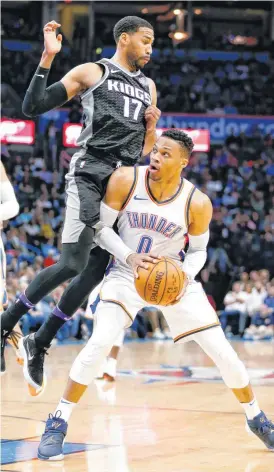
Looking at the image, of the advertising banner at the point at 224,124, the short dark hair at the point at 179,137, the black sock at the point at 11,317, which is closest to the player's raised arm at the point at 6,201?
the black sock at the point at 11,317

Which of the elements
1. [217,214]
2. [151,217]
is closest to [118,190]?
[151,217]

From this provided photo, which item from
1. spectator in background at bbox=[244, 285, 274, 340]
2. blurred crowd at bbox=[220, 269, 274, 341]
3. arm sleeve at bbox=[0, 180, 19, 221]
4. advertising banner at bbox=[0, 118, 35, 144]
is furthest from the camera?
advertising banner at bbox=[0, 118, 35, 144]

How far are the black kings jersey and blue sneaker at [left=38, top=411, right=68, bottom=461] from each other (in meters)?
1.71

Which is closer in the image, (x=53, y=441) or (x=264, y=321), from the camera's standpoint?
(x=53, y=441)

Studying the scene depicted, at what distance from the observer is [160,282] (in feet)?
16.1

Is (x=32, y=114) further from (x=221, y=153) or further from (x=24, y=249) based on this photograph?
(x=221, y=153)

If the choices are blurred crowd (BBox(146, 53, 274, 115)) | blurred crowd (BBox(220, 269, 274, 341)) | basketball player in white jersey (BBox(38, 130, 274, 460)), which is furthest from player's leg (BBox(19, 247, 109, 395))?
blurred crowd (BBox(146, 53, 274, 115))

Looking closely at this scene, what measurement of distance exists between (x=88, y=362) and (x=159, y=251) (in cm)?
84

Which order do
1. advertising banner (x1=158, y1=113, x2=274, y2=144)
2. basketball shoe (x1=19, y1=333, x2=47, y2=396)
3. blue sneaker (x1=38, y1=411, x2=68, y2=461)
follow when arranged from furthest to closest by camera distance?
advertising banner (x1=158, y1=113, x2=274, y2=144)
basketball shoe (x1=19, y1=333, x2=47, y2=396)
blue sneaker (x1=38, y1=411, x2=68, y2=461)

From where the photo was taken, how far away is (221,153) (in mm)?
22969

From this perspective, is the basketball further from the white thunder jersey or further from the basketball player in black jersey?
the basketball player in black jersey

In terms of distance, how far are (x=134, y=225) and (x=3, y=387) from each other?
3.50 meters

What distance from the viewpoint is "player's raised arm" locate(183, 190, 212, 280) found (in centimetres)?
532

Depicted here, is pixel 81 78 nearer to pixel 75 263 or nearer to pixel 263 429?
pixel 75 263
